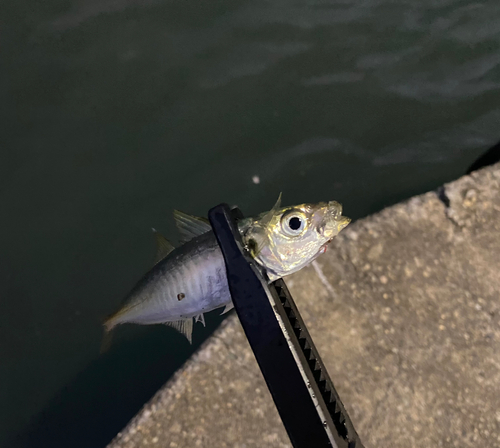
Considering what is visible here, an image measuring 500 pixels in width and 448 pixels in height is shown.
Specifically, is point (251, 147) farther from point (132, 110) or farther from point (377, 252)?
point (377, 252)

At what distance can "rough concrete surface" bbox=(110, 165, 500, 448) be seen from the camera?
7.62 ft

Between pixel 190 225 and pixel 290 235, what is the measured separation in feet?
1.42

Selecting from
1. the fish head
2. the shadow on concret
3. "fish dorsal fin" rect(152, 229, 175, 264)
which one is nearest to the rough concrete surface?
the shadow on concret

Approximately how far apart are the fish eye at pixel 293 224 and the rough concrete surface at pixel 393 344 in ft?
3.93

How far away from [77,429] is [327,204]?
2.74 meters

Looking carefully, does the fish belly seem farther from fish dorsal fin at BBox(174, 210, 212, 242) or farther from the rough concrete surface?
the rough concrete surface

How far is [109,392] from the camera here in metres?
2.99

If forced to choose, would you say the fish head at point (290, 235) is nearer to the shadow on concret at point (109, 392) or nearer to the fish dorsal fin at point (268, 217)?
the fish dorsal fin at point (268, 217)

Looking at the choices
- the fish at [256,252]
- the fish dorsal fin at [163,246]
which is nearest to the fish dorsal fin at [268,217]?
the fish at [256,252]

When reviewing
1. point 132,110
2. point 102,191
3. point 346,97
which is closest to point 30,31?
point 132,110

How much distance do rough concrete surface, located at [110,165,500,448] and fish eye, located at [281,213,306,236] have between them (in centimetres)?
120

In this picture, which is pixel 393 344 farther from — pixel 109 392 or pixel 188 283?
pixel 109 392

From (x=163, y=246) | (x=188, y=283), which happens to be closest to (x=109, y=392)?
(x=163, y=246)

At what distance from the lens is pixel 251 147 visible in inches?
132
